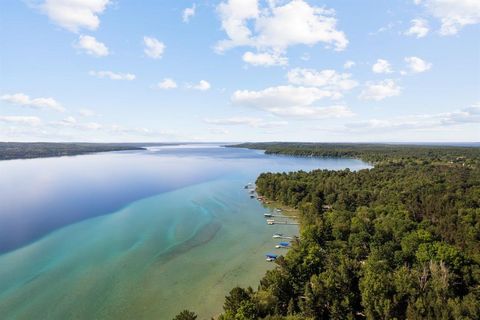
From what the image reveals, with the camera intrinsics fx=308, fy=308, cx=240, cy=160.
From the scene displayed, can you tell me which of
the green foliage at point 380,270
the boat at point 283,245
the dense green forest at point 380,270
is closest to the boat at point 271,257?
the boat at point 283,245

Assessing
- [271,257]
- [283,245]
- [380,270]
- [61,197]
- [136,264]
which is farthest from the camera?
[61,197]

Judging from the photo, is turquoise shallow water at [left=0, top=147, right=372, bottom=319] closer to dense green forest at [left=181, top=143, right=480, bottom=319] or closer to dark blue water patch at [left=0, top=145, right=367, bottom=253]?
dark blue water patch at [left=0, top=145, right=367, bottom=253]

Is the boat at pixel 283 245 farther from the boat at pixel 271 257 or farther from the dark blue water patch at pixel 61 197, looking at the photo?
the dark blue water patch at pixel 61 197

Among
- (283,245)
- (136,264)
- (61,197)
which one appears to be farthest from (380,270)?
(61,197)

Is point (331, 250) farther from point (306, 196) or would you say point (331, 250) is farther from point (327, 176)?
point (327, 176)

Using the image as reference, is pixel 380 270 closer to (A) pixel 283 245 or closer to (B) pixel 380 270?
(B) pixel 380 270

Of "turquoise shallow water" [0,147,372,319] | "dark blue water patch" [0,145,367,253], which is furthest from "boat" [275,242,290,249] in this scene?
"dark blue water patch" [0,145,367,253]

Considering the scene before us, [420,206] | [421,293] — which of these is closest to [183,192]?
[420,206]

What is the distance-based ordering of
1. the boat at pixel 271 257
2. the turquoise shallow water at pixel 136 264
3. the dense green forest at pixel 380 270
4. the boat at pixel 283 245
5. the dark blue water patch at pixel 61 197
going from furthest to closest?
the dark blue water patch at pixel 61 197 < the boat at pixel 283 245 < the boat at pixel 271 257 < the turquoise shallow water at pixel 136 264 < the dense green forest at pixel 380 270
